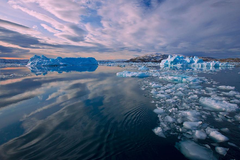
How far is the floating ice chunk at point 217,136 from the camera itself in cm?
281

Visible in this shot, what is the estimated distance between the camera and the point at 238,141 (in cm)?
277

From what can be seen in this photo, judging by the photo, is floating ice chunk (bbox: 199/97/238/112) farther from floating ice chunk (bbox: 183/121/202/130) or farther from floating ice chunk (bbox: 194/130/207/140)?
floating ice chunk (bbox: 194/130/207/140)

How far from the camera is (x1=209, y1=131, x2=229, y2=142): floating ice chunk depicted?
2807 mm

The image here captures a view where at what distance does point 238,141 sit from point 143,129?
7.97 ft

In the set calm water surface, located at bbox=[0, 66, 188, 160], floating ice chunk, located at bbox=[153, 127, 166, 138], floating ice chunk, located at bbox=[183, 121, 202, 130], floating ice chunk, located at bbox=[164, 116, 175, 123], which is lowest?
calm water surface, located at bbox=[0, 66, 188, 160]

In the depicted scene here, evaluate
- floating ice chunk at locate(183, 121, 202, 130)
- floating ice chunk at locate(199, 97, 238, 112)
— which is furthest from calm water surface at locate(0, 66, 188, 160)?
floating ice chunk at locate(199, 97, 238, 112)

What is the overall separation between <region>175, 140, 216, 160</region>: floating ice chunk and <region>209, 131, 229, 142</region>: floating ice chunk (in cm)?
58

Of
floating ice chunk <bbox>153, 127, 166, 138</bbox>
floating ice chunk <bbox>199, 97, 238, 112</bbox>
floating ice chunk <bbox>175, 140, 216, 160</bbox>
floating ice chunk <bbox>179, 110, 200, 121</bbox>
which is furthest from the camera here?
floating ice chunk <bbox>199, 97, 238, 112</bbox>

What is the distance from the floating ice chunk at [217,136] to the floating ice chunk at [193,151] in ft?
1.92

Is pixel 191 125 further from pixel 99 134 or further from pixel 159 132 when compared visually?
pixel 99 134

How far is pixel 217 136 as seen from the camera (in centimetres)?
288

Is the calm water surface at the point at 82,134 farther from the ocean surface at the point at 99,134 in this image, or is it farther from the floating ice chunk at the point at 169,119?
the floating ice chunk at the point at 169,119

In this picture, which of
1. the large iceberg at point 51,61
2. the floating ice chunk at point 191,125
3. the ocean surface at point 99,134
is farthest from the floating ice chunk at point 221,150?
the large iceberg at point 51,61

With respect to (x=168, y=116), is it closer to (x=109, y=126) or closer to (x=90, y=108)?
(x=109, y=126)
